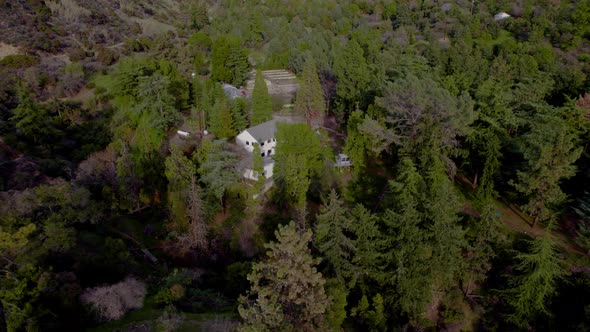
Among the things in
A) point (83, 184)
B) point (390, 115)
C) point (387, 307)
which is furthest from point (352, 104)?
point (83, 184)

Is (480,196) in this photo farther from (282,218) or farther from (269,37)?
(269,37)

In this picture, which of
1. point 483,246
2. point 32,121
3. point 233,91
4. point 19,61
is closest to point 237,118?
point 233,91

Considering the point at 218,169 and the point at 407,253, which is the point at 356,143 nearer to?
the point at 218,169

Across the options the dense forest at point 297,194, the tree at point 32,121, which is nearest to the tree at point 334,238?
the dense forest at point 297,194

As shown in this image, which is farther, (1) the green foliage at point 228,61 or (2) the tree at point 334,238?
(1) the green foliage at point 228,61

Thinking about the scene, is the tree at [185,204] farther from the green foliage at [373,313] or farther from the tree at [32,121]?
the tree at [32,121]

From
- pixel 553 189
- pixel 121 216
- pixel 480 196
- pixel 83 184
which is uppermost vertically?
pixel 553 189

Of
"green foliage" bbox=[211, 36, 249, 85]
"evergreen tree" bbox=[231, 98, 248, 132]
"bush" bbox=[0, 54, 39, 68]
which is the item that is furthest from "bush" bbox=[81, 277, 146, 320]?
"bush" bbox=[0, 54, 39, 68]
